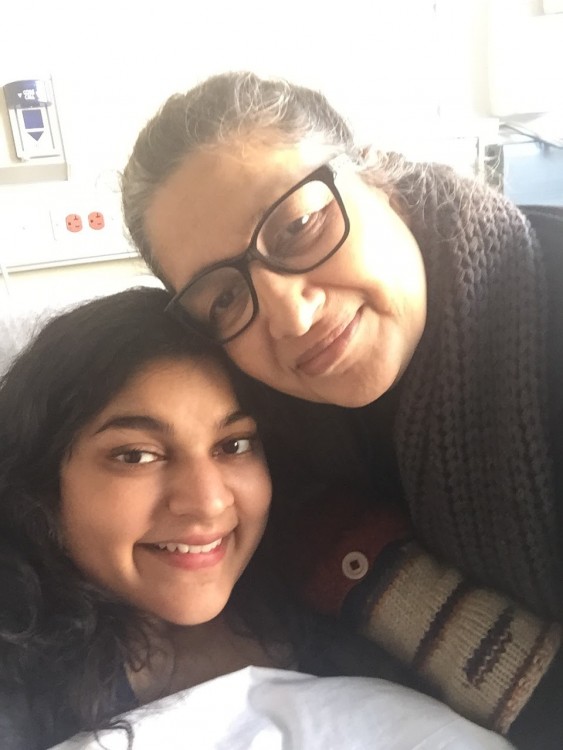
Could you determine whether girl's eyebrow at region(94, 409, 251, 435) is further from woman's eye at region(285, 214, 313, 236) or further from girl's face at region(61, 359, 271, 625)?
woman's eye at region(285, 214, 313, 236)

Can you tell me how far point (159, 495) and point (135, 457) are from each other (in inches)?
2.0

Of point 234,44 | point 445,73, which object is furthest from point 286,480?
point 445,73

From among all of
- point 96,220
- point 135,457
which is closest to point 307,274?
point 135,457

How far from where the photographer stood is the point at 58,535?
0.88 m

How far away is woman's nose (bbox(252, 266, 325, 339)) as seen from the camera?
0.78 meters

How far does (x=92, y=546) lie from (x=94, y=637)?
103 mm

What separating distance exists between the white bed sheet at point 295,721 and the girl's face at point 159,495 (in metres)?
0.09

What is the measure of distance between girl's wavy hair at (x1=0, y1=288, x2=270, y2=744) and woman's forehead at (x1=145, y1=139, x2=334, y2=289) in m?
0.13

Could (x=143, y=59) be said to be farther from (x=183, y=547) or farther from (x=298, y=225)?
(x=183, y=547)

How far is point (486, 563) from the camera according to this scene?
2.81ft

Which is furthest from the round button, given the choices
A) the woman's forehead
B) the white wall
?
the white wall

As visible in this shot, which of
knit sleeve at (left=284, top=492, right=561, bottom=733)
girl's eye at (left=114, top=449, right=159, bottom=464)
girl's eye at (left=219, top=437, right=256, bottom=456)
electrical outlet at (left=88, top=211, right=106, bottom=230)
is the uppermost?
electrical outlet at (left=88, top=211, right=106, bottom=230)

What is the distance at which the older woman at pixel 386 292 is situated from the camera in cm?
79

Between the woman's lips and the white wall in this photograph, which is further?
the white wall
